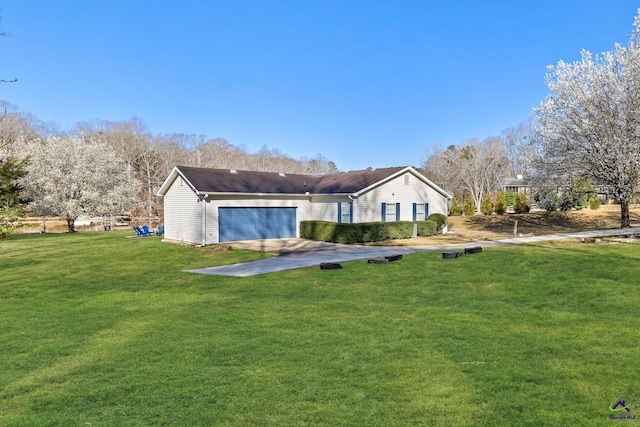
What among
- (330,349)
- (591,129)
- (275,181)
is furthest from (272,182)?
(330,349)

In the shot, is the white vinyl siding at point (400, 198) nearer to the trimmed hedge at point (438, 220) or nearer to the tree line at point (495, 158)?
the trimmed hedge at point (438, 220)

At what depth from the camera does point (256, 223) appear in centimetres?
2388

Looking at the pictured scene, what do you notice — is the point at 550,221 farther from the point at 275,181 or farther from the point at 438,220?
the point at 275,181

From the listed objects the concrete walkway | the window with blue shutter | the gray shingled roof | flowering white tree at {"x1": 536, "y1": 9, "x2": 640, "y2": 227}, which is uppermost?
flowering white tree at {"x1": 536, "y1": 9, "x2": 640, "y2": 227}

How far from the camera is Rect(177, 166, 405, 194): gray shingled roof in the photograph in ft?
75.4

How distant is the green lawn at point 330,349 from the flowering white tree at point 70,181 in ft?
80.0

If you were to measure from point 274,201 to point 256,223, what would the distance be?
67.0 inches

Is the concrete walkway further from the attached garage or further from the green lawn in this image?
the green lawn

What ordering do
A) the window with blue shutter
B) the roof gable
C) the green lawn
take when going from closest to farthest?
the green lawn, the roof gable, the window with blue shutter

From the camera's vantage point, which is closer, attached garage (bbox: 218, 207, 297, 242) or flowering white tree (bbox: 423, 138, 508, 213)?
attached garage (bbox: 218, 207, 297, 242)

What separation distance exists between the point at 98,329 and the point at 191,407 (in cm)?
397

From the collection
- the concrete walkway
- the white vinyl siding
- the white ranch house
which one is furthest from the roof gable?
the concrete walkway

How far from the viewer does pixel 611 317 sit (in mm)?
7316

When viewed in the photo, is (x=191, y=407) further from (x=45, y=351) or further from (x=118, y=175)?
(x=118, y=175)
